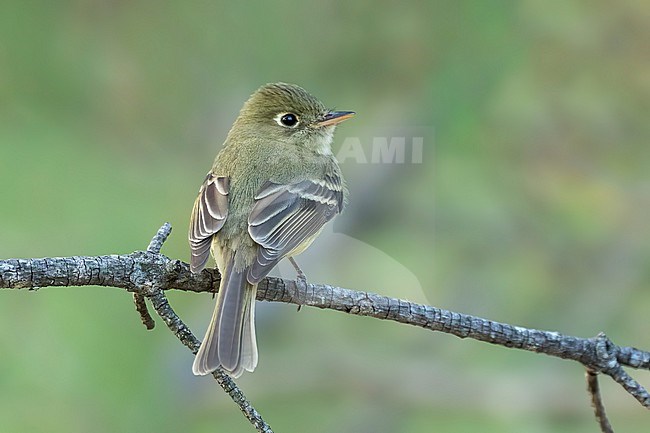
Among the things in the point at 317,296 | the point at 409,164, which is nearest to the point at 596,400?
the point at 317,296

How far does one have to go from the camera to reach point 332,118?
4.36 ft

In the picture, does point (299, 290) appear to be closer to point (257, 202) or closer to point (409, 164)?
point (257, 202)

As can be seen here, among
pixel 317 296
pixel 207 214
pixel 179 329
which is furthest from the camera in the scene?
pixel 207 214

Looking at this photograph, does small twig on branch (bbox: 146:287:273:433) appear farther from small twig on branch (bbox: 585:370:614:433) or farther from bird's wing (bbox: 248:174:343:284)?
small twig on branch (bbox: 585:370:614:433)

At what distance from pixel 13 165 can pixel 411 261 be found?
80cm

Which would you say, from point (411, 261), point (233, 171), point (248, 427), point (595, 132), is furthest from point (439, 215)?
point (233, 171)

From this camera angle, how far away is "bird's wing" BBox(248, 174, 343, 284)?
3.49ft

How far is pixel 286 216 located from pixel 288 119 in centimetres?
26

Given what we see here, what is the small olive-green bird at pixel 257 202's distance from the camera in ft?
3.19

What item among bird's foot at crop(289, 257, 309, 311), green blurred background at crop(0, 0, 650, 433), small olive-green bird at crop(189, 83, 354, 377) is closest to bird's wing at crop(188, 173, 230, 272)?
small olive-green bird at crop(189, 83, 354, 377)

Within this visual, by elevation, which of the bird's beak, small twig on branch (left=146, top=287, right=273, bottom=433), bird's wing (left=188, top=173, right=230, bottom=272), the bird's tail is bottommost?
small twig on branch (left=146, top=287, right=273, bottom=433)

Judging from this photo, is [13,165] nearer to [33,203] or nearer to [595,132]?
[33,203]

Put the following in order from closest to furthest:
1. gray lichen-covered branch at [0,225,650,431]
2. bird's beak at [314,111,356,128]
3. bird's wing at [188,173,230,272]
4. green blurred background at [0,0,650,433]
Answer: gray lichen-covered branch at [0,225,650,431], bird's wing at [188,173,230,272], bird's beak at [314,111,356,128], green blurred background at [0,0,650,433]

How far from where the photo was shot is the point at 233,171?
47.4 inches
